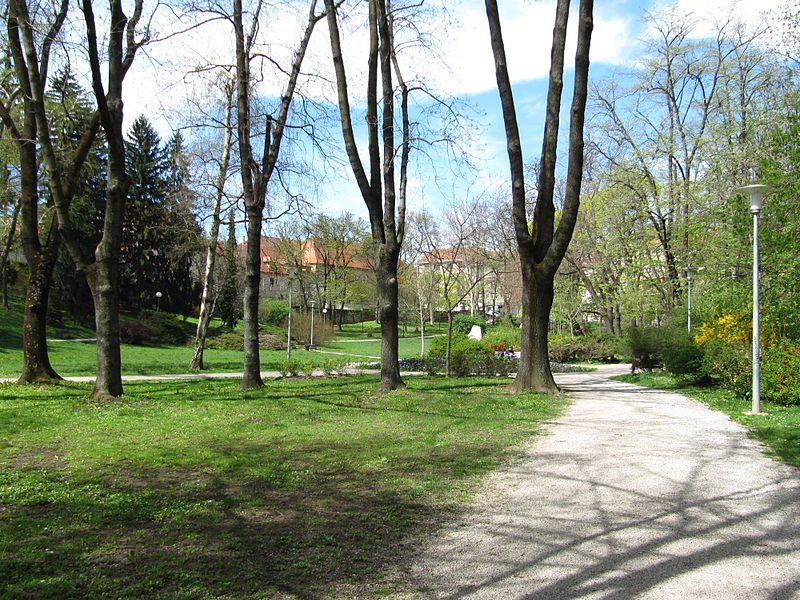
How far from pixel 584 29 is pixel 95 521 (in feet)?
42.9

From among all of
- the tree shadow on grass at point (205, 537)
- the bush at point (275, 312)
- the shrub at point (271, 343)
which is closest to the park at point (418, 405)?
the tree shadow on grass at point (205, 537)

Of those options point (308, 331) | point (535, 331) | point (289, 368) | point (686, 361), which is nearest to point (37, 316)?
point (289, 368)

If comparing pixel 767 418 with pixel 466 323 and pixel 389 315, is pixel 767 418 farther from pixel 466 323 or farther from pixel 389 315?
pixel 466 323

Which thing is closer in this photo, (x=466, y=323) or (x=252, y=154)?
(x=252, y=154)

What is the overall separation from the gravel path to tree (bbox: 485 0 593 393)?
5.84 metres

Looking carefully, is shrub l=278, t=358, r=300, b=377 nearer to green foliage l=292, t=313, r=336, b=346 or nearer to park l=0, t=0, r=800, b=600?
park l=0, t=0, r=800, b=600

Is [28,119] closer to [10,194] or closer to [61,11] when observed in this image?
[61,11]

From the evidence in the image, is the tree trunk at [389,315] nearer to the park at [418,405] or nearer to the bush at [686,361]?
the park at [418,405]

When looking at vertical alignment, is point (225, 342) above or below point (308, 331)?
below

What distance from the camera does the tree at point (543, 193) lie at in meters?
13.5

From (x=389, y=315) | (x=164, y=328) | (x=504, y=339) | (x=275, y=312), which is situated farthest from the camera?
(x=275, y=312)

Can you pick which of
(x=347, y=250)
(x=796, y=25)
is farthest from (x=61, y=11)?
(x=347, y=250)

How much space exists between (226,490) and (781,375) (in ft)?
→ 36.0

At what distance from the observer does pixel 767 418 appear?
33.4 feet
